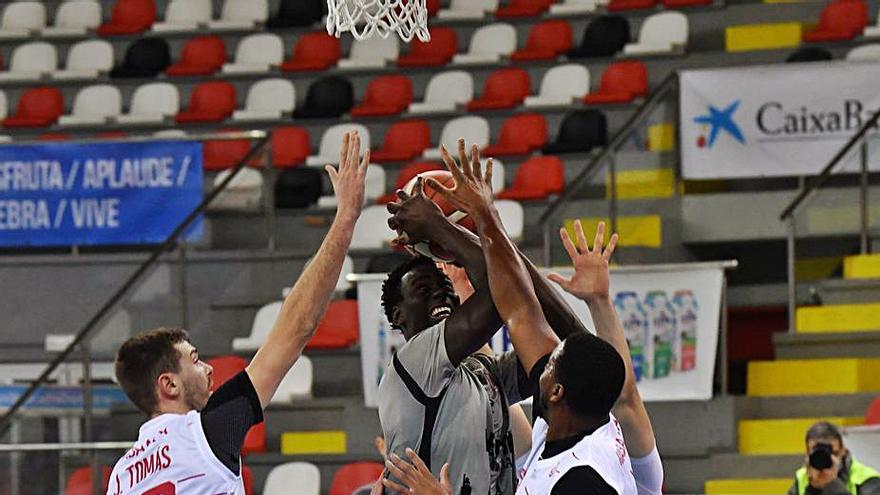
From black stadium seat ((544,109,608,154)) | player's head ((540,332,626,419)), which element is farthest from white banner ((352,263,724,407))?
player's head ((540,332,626,419))

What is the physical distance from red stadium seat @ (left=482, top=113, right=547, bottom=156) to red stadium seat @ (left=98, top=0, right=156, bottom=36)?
399 cm

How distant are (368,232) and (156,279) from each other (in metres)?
2.28

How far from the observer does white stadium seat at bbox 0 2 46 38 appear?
1608 cm

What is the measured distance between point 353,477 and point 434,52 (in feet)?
18.7

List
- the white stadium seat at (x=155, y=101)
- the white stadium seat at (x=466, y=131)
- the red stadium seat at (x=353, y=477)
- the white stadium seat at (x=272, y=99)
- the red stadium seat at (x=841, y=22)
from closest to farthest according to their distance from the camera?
the red stadium seat at (x=353, y=477) < the red stadium seat at (x=841, y=22) < the white stadium seat at (x=466, y=131) < the white stadium seat at (x=272, y=99) < the white stadium seat at (x=155, y=101)

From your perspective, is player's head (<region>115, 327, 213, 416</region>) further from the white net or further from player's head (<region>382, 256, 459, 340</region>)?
the white net

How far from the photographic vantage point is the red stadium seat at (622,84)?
45.1 feet

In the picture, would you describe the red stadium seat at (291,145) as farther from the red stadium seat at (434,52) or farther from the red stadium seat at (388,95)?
the red stadium seat at (434,52)

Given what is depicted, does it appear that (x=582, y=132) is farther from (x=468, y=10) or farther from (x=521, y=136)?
(x=468, y=10)

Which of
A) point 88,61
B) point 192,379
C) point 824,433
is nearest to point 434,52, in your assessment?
point 88,61

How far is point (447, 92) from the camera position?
14516 millimetres

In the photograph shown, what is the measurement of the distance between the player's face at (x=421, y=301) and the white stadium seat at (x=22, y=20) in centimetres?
1242

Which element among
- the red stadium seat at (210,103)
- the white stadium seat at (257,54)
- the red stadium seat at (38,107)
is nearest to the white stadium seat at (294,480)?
the red stadium seat at (210,103)

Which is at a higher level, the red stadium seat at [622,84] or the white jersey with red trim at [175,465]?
the red stadium seat at [622,84]
